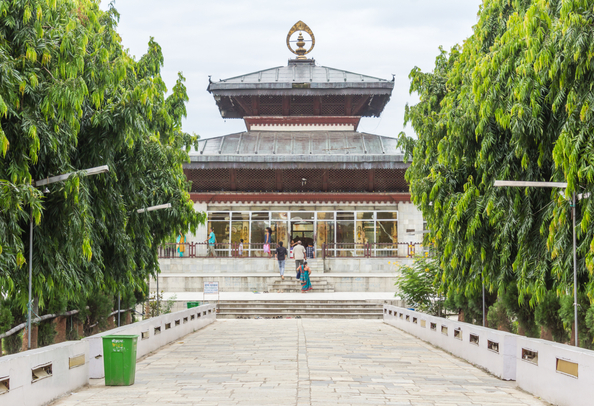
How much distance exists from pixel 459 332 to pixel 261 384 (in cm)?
512

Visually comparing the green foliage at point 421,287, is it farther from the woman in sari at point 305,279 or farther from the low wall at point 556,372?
the low wall at point 556,372

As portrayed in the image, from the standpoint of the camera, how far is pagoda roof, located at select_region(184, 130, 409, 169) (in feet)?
106

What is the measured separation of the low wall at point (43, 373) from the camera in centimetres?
639

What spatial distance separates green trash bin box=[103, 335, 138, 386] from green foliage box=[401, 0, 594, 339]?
6126 mm

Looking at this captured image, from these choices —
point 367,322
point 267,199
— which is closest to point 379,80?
point 267,199

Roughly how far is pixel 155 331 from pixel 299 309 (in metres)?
9.80

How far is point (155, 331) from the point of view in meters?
13.1

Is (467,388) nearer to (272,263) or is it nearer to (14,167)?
(14,167)

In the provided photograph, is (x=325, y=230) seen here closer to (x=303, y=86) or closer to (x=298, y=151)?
(x=298, y=151)

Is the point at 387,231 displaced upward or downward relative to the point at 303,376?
upward

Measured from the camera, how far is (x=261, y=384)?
27.4 ft

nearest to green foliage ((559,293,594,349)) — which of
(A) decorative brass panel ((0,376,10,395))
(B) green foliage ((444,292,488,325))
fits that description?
(B) green foliage ((444,292,488,325))

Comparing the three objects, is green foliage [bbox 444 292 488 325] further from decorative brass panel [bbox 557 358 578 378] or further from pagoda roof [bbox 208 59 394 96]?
pagoda roof [bbox 208 59 394 96]

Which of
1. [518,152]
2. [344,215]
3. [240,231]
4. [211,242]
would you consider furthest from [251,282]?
[518,152]
